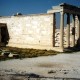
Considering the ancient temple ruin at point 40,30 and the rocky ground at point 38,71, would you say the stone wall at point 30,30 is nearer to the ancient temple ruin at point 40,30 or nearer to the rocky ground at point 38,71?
the ancient temple ruin at point 40,30

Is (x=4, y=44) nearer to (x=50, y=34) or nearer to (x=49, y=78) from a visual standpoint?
(x=50, y=34)

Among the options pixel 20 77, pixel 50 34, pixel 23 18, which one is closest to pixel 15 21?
pixel 23 18

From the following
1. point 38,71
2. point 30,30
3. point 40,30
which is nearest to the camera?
point 38,71

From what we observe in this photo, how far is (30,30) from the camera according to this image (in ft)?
98.2

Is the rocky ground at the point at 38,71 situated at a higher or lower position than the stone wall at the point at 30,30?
lower

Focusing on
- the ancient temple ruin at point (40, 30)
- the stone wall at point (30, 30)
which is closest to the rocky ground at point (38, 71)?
the ancient temple ruin at point (40, 30)

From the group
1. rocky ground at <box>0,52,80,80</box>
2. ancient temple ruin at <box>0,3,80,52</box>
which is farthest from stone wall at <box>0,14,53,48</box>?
rocky ground at <box>0,52,80,80</box>

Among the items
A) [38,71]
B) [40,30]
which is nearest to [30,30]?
[40,30]

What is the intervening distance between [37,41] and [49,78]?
18258mm

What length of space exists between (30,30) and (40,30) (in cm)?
179

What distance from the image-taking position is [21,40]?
3128 cm

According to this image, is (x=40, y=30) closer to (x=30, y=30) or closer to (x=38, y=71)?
(x=30, y=30)

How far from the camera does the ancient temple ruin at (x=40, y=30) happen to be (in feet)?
88.5

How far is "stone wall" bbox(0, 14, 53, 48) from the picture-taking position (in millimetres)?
27781
